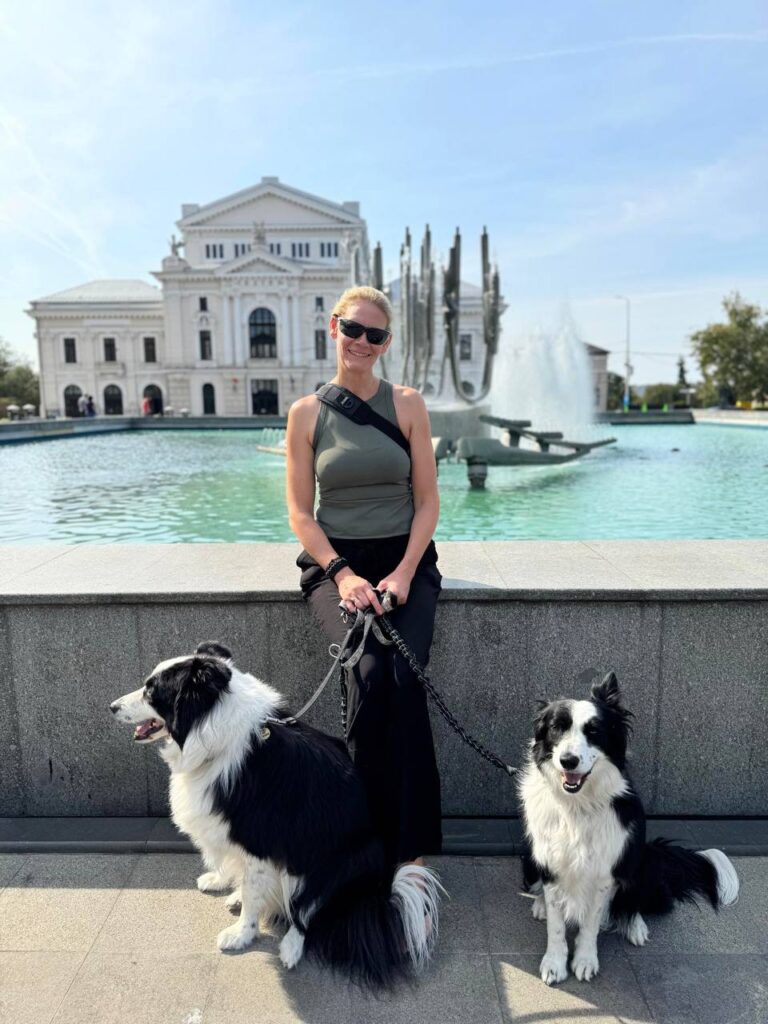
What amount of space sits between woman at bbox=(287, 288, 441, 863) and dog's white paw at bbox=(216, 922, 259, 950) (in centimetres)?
58

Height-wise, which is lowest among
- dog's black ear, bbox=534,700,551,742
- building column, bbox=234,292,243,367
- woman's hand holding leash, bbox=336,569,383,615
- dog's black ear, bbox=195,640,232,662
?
dog's black ear, bbox=534,700,551,742

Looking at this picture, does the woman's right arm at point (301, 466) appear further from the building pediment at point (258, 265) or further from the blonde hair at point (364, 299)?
the building pediment at point (258, 265)

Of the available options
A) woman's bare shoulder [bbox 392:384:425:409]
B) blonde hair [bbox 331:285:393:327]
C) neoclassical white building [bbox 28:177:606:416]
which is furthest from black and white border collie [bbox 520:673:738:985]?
neoclassical white building [bbox 28:177:606:416]

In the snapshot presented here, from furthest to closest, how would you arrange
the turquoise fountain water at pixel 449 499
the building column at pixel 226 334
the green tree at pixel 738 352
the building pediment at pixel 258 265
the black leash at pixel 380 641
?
1. the building column at pixel 226 334
2. the building pediment at pixel 258 265
3. the green tree at pixel 738 352
4. the turquoise fountain water at pixel 449 499
5. the black leash at pixel 380 641

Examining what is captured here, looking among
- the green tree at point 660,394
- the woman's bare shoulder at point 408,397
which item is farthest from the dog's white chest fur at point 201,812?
the green tree at point 660,394

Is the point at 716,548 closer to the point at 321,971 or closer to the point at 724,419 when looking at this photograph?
the point at 321,971

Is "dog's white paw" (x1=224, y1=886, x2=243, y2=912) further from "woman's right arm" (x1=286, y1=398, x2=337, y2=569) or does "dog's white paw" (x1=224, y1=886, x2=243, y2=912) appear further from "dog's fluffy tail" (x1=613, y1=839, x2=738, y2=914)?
"dog's fluffy tail" (x1=613, y1=839, x2=738, y2=914)

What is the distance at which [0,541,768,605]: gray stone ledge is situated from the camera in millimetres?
3398

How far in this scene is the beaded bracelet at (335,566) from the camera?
3.12 metres

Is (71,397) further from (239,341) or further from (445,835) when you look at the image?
(445,835)

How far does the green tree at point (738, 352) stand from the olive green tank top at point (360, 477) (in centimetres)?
5095

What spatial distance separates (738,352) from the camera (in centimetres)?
4884

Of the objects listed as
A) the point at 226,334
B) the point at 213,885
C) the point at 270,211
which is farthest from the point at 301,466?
the point at 270,211

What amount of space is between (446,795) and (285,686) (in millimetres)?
926
